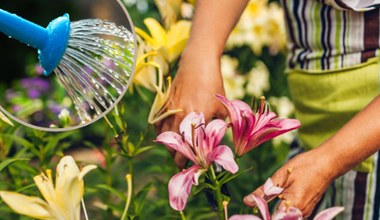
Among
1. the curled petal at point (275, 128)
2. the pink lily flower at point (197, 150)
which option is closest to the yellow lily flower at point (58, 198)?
the pink lily flower at point (197, 150)

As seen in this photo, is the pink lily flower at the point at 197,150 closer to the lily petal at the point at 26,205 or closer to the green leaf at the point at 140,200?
the lily petal at the point at 26,205

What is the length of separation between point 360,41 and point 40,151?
1.81ft

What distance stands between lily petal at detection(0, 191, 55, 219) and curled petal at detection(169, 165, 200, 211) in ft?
0.44

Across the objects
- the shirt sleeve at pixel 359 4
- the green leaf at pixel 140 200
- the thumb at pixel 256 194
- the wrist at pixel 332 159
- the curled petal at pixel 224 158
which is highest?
the shirt sleeve at pixel 359 4

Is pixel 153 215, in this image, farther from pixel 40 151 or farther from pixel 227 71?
pixel 227 71

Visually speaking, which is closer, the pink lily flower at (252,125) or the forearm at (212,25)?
the pink lily flower at (252,125)

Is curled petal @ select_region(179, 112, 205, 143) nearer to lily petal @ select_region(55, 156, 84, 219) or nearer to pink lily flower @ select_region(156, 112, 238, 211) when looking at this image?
pink lily flower @ select_region(156, 112, 238, 211)

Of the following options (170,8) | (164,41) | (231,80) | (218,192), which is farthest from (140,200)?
(231,80)

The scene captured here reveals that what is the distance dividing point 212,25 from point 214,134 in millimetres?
227

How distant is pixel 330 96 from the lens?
3.97ft

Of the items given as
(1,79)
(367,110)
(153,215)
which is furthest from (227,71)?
(1,79)

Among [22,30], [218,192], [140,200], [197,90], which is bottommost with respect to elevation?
[140,200]

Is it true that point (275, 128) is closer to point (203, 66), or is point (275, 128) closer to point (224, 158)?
point (224, 158)

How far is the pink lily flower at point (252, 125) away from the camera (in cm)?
91
